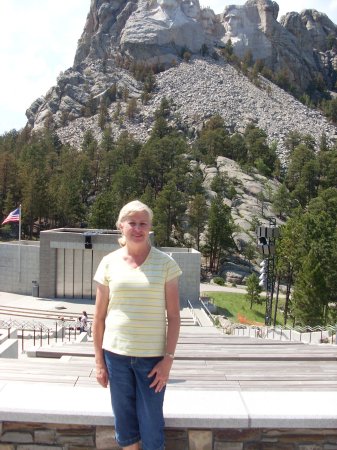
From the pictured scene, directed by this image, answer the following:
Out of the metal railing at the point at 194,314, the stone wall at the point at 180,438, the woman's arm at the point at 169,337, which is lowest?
the metal railing at the point at 194,314

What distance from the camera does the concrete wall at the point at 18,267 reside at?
990 inches

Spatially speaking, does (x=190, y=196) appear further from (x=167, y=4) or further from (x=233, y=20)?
(x=233, y=20)

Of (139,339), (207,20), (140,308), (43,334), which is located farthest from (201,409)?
(207,20)

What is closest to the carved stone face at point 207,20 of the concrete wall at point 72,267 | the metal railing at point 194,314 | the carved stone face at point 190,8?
the carved stone face at point 190,8

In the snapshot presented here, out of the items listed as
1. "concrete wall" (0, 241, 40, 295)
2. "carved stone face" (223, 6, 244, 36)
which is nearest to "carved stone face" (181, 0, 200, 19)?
"carved stone face" (223, 6, 244, 36)

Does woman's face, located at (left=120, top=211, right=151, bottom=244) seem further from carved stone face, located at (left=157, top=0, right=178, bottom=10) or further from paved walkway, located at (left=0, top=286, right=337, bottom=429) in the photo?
carved stone face, located at (left=157, top=0, right=178, bottom=10)

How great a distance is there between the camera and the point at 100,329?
11.8 ft

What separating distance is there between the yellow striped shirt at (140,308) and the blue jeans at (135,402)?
95 millimetres

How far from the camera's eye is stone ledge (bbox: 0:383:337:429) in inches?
138

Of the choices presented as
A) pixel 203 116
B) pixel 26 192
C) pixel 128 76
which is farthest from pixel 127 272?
pixel 128 76

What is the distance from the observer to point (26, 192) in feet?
148

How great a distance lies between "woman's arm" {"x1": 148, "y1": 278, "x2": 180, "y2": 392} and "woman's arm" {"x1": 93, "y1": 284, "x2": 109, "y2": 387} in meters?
0.39

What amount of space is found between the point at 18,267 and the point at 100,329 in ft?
75.6

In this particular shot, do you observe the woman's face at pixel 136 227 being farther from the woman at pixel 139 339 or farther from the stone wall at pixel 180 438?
the stone wall at pixel 180 438
